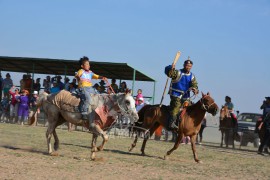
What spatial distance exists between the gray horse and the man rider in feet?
7.22

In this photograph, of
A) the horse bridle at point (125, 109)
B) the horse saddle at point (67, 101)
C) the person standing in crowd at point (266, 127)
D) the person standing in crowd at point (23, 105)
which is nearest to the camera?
the horse bridle at point (125, 109)

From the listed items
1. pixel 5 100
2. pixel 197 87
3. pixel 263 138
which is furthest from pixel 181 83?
pixel 5 100

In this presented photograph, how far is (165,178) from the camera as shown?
9.78 m

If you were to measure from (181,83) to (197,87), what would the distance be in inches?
18.6

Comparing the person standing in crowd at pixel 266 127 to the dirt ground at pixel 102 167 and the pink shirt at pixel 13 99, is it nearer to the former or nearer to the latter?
the dirt ground at pixel 102 167

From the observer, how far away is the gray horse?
1214 cm

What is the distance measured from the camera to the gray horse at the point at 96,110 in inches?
478

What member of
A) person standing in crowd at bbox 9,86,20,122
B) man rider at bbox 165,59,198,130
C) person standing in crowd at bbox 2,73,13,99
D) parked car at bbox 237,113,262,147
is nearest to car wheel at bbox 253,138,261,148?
parked car at bbox 237,113,262,147

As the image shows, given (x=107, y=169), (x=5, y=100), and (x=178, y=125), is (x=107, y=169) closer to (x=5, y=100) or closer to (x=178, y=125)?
(x=178, y=125)

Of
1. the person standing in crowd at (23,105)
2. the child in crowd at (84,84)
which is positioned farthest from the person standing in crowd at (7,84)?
the child in crowd at (84,84)

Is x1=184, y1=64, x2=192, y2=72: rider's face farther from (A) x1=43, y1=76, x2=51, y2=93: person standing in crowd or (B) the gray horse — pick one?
(A) x1=43, y1=76, x2=51, y2=93: person standing in crowd

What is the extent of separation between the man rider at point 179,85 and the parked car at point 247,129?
9510mm

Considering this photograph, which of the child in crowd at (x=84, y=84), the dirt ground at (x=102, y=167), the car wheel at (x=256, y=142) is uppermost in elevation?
the child in crowd at (x=84, y=84)

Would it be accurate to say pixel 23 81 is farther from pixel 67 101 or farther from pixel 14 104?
pixel 67 101
